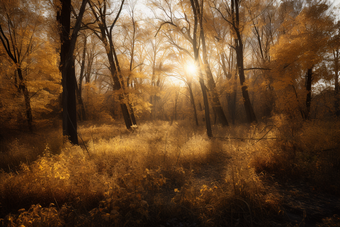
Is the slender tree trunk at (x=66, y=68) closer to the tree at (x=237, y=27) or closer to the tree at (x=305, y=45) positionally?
the tree at (x=237, y=27)

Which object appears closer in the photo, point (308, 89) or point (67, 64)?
point (67, 64)

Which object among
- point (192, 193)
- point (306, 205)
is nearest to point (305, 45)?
point (306, 205)

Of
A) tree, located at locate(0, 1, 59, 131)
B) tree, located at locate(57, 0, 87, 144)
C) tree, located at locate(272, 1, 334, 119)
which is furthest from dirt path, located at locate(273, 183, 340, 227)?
tree, located at locate(0, 1, 59, 131)

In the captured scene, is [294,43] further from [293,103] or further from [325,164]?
[325,164]

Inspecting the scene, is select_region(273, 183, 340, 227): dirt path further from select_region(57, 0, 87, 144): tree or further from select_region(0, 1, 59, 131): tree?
select_region(0, 1, 59, 131): tree

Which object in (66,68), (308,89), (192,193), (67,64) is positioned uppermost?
(67,64)

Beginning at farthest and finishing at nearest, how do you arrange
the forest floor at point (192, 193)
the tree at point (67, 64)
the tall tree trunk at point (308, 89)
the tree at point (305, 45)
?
the tall tree trunk at point (308, 89), the tree at point (305, 45), the tree at point (67, 64), the forest floor at point (192, 193)

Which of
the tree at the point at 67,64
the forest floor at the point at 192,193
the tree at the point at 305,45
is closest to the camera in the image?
the forest floor at the point at 192,193

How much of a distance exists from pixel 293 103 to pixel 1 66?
21.1 m

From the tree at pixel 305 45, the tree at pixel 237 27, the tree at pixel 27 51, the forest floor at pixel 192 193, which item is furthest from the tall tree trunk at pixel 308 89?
the tree at pixel 27 51

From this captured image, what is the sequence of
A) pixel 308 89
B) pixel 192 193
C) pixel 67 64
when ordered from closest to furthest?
pixel 192 193
pixel 67 64
pixel 308 89

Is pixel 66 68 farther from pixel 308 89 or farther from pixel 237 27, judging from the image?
pixel 308 89

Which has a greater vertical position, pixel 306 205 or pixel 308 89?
pixel 308 89

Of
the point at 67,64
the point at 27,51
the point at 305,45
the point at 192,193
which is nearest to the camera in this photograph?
the point at 192,193
